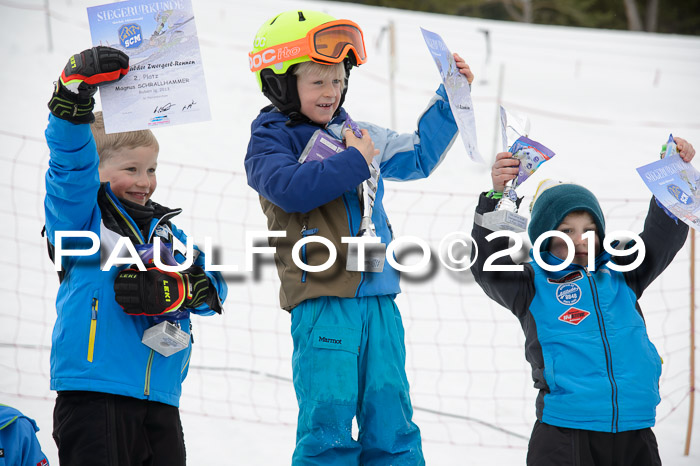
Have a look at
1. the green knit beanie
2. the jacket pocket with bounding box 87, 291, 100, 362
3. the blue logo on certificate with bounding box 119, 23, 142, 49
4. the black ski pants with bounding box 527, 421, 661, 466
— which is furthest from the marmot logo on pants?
the blue logo on certificate with bounding box 119, 23, 142, 49

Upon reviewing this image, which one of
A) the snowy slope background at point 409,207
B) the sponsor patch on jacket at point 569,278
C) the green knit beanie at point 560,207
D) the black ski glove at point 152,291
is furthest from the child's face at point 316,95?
the snowy slope background at point 409,207

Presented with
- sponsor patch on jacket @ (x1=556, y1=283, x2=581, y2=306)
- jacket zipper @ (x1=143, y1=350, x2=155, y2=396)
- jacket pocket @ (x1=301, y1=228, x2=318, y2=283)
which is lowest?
jacket zipper @ (x1=143, y1=350, x2=155, y2=396)

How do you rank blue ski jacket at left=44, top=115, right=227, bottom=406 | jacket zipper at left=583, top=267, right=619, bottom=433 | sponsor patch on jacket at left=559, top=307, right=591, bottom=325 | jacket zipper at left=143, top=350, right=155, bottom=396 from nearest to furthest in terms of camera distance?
blue ski jacket at left=44, top=115, right=227, bottom=406, jacket zipper at left=143, top=350, right=155, bottom=396, jacket zipper at left=583, top=267, right=619, bottom=433, sponsor patch on jacket at left=559, top=307, right=591, bottom=325

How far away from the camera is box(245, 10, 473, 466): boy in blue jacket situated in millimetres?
2520

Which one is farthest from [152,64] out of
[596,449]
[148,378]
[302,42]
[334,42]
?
[596,449]

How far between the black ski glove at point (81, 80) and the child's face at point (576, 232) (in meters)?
1.68

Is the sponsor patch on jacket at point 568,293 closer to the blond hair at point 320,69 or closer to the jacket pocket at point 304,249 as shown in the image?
the jacket pocket at point 304,249

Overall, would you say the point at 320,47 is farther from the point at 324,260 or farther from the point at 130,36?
the point at 324,260

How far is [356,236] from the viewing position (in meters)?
2.61

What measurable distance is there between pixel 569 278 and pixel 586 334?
219mm

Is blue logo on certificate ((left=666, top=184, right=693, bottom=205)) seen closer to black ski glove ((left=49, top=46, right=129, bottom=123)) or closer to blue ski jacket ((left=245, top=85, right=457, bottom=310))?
blue ski jacket ((left=245, top=85, right=457, bottom=310))

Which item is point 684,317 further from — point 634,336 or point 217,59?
point 217,59

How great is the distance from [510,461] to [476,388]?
1.13 meters

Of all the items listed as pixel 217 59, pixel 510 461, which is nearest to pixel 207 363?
pixel 510 461
